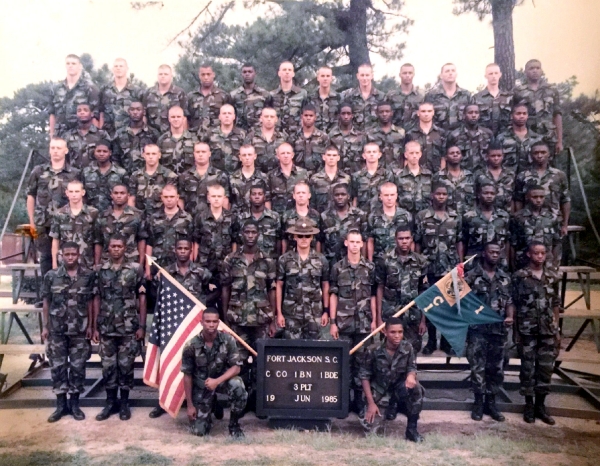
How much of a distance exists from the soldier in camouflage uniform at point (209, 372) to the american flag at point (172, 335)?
0.49 ft

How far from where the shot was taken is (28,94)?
24.4 feet

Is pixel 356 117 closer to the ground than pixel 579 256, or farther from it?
farther from it

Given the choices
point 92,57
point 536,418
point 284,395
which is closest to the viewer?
point 284,395

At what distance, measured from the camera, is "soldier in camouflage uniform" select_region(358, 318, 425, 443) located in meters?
6.35

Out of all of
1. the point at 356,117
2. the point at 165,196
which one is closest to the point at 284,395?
the point at 165,196

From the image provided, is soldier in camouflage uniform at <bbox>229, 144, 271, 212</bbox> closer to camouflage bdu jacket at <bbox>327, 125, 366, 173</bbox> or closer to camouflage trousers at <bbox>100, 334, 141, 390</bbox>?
camouflage bdu jacket at <bbox>327, 125, 366, 173</bbox>

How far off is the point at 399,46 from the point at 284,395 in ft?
14.2

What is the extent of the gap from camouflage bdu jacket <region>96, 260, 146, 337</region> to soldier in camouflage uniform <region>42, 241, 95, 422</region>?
16 centimetres

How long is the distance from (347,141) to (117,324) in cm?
362

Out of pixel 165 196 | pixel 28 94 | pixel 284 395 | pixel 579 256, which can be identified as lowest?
pixel 284 395

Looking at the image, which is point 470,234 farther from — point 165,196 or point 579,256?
point 165,196

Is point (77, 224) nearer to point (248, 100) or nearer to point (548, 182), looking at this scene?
point (248, 100)

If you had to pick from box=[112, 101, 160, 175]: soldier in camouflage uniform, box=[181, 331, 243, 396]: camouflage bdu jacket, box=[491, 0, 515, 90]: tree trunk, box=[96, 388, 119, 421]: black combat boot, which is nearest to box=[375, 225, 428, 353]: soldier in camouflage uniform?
box=[181, 331, 243, 396]: camouflage bdu jacket

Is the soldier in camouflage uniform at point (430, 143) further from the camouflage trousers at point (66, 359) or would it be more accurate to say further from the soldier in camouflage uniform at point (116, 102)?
the camouflage trousers at point (66, 359)
